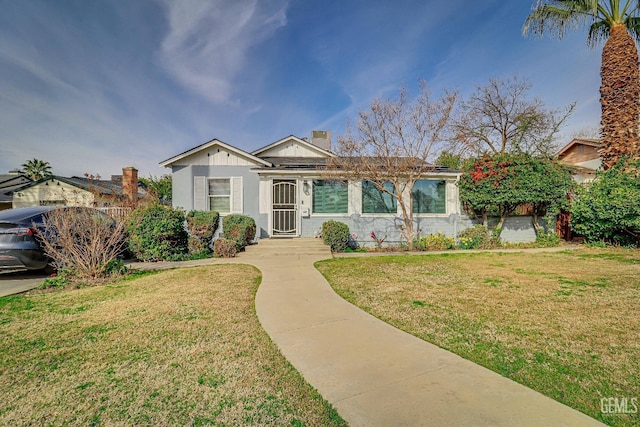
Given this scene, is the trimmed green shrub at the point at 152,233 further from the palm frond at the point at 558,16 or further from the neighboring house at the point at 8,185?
the neighboring house at the point at 8,185

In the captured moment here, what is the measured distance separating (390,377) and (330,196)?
9.34 metres

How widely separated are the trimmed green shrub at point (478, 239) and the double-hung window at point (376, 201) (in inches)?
120

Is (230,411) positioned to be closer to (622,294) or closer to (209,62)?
(622,294)

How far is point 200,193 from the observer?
11.7 m

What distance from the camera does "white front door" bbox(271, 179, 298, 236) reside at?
11.5 metres

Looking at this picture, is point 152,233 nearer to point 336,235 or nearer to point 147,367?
point 336,235

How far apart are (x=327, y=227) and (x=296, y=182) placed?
251cm

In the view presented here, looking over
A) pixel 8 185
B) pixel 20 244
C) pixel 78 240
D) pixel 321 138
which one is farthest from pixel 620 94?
pixel 8 185

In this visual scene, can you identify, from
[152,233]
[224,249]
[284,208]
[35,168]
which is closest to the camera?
[152,233]

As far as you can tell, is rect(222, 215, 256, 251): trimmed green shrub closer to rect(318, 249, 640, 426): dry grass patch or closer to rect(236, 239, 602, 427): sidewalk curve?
rect(318, 249, 640, 426): dry grass patch

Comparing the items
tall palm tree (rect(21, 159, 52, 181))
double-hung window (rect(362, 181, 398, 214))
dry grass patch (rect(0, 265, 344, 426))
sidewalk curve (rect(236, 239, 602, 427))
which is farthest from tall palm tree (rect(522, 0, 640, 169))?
tall palm tree (rect(21, 159, 52, 181))

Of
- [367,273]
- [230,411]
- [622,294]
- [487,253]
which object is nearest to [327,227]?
[367,273]

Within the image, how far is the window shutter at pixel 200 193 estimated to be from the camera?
1162 centimetres

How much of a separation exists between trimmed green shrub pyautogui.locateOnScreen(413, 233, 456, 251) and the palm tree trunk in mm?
6686
